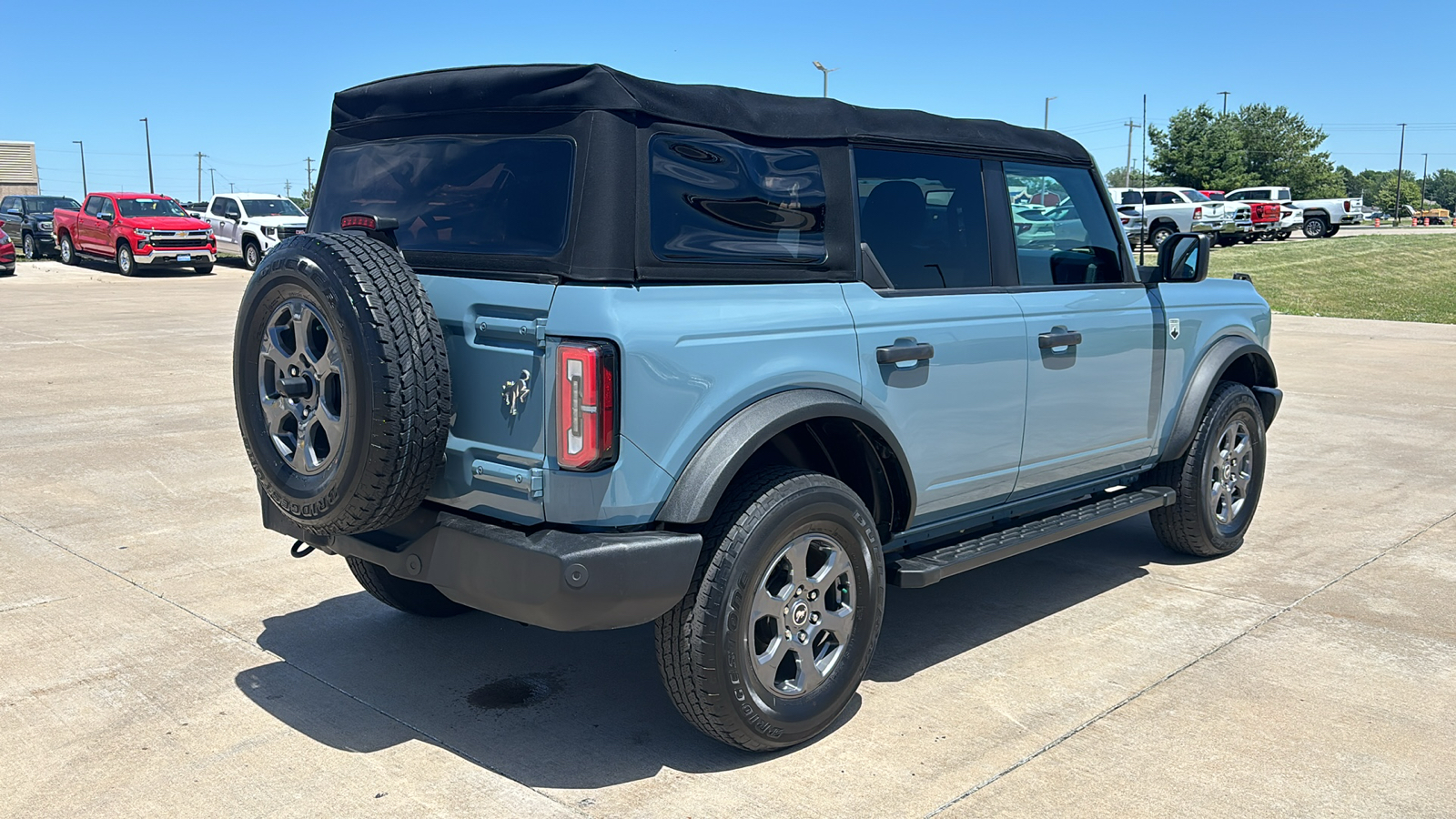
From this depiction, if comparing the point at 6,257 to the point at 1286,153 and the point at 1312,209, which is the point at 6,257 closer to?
the point at 1312,209

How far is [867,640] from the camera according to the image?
3945mm

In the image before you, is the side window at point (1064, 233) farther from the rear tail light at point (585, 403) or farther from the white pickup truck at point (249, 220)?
the white pickup truck at point (249, 220)

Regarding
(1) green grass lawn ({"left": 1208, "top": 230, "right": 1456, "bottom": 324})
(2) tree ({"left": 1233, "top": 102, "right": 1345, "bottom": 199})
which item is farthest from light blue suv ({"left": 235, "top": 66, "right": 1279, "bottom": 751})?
(2) tree ({"left": 1233, "top": 102, "right": 1345, "bottom": 199})

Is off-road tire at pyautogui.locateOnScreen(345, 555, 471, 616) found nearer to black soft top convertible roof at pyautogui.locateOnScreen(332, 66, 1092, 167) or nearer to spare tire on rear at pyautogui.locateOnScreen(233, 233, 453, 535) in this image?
spare tire on rear at pyautogui.locateOnScreen(233, 233, 453, 535)

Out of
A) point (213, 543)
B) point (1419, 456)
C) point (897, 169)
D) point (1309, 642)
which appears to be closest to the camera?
point (897, 169)

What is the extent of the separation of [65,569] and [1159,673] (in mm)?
4691

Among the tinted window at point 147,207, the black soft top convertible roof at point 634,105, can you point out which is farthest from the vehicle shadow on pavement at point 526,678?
the tinted window at point 147,207

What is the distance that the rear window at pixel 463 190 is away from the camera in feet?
11.7

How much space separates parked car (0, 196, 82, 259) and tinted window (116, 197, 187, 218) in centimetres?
415

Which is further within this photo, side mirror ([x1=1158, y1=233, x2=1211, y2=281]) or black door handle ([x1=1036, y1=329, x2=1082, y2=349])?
side mirror ([x1=1158, y1=233, x2=1211, y2=281])

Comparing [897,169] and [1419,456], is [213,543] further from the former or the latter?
[1419,456]

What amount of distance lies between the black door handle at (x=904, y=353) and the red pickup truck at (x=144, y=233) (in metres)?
26.3

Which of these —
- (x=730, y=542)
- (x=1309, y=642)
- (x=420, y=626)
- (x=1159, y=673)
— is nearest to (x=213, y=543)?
(x=420, y=626)

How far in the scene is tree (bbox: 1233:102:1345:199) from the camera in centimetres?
7806
